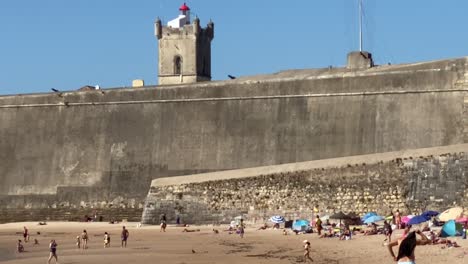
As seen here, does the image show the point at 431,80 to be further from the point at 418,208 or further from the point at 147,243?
the point at 147,243

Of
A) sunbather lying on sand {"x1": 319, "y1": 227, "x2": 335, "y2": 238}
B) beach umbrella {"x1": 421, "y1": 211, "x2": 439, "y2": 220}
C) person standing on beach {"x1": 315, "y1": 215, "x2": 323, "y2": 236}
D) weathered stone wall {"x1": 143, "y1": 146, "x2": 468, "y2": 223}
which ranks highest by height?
weathered stone wall {"x1": 143, "y1": 146, "x2": 468, "y2": 223}

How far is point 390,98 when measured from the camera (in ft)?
110

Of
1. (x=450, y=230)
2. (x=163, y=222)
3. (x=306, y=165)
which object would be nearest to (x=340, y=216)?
(x=306, y=165)

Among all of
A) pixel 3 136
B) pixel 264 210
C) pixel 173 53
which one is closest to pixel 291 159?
pixel 264 210

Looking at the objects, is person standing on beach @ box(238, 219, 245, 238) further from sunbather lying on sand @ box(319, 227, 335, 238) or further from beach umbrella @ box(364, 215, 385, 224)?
beach umbrella @ box(364, 215, 385, 224)

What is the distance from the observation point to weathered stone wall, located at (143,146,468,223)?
96.7 ft

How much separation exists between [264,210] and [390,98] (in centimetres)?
603

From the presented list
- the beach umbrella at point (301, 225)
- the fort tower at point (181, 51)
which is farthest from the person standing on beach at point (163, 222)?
the fort tower at point (181, 51)

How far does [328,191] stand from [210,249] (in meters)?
6.84

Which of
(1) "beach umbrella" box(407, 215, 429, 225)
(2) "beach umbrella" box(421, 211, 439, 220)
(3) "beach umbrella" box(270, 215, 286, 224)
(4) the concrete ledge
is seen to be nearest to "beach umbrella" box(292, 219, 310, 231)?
(3) "beach umbrella" box(270, 215, 286, 224)

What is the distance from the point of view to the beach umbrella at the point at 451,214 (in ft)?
86.5

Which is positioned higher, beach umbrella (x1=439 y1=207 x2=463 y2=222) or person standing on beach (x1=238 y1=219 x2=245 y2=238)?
beach umbrella (x1=439 y1=207 x2=463 y2=222)

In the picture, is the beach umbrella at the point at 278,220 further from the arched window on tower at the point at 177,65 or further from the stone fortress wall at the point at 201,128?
the arched window on tower at the point at 177,65

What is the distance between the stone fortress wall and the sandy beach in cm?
456
